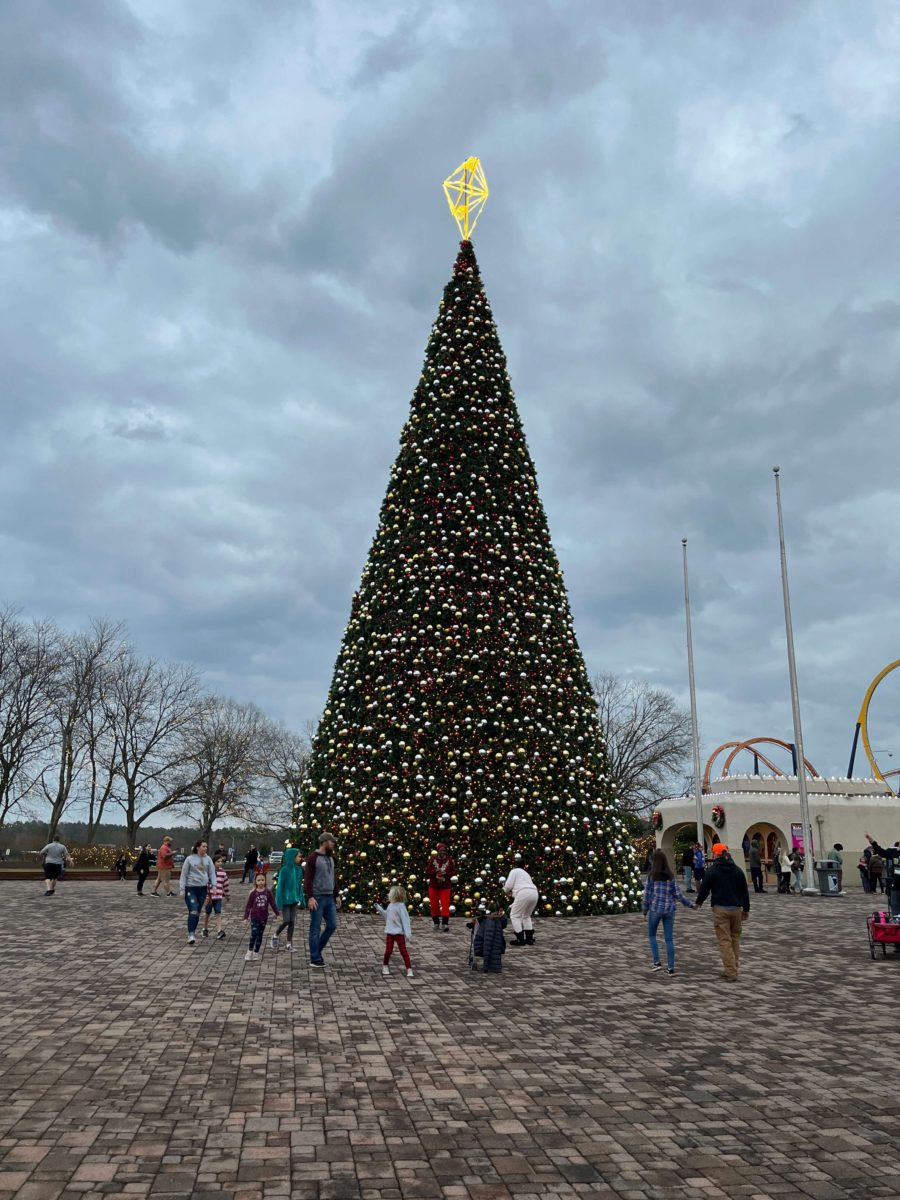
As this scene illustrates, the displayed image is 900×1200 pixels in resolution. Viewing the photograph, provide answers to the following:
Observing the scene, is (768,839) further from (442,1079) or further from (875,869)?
(442,1079)

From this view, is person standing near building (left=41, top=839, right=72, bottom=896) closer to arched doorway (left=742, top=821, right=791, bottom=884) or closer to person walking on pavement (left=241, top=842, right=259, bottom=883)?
person walking on pavement (left=241, top=842, right=259, bottom=883)

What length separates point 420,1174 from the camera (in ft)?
14.7

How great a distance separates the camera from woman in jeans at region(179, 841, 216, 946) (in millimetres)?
12586

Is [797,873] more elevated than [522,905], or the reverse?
[797,873]

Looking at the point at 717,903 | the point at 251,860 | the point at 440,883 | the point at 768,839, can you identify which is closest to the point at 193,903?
the point at 440,883

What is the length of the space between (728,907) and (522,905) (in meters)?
3.36

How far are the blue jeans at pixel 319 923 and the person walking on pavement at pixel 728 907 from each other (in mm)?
4478

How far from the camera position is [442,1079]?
612cm

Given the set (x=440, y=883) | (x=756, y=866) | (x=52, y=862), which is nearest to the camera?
(x=440, y=883)

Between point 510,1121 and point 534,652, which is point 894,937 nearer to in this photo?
point 534,652

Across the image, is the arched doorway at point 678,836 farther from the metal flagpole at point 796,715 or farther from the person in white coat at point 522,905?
the person in white coat at point 522,905

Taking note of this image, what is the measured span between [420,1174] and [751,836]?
114 ft

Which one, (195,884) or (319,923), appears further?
(195,884)

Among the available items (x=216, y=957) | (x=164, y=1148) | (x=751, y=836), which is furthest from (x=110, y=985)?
(x=751, y=836)
